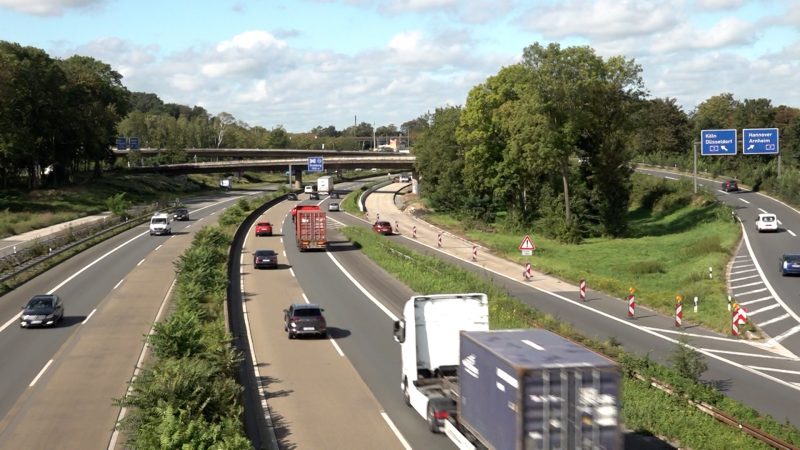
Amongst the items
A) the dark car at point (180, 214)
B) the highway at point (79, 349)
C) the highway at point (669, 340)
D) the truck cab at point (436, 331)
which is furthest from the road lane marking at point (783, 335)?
the dark car at point (180, 214)

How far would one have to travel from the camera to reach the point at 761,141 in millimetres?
74812

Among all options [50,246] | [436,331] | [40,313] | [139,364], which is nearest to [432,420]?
[436,331]

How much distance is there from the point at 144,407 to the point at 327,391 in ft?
23.4

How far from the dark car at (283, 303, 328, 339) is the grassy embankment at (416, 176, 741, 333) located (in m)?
17.6

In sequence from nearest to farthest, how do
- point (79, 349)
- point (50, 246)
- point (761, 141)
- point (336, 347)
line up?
point (336, 347) < point (79, 349) < point (50, 246) < point (761, 141)

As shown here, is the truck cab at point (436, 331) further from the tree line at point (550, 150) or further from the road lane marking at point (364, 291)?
the tree line at point (550, 150)

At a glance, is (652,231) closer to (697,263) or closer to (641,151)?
(697,263)

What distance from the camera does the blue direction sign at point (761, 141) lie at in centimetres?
7438

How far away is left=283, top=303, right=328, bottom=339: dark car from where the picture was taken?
33.2m

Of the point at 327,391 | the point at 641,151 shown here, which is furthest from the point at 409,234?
the point at 641,151

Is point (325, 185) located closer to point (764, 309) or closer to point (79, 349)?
point (764, 309)

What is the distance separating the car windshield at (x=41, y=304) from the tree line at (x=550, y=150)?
4546 centimetres

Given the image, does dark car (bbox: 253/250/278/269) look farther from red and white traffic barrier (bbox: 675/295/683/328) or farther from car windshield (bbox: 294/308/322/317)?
red and white traffic barrier (bbox: 675/295/683/328)

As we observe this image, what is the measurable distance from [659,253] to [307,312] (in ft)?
128
